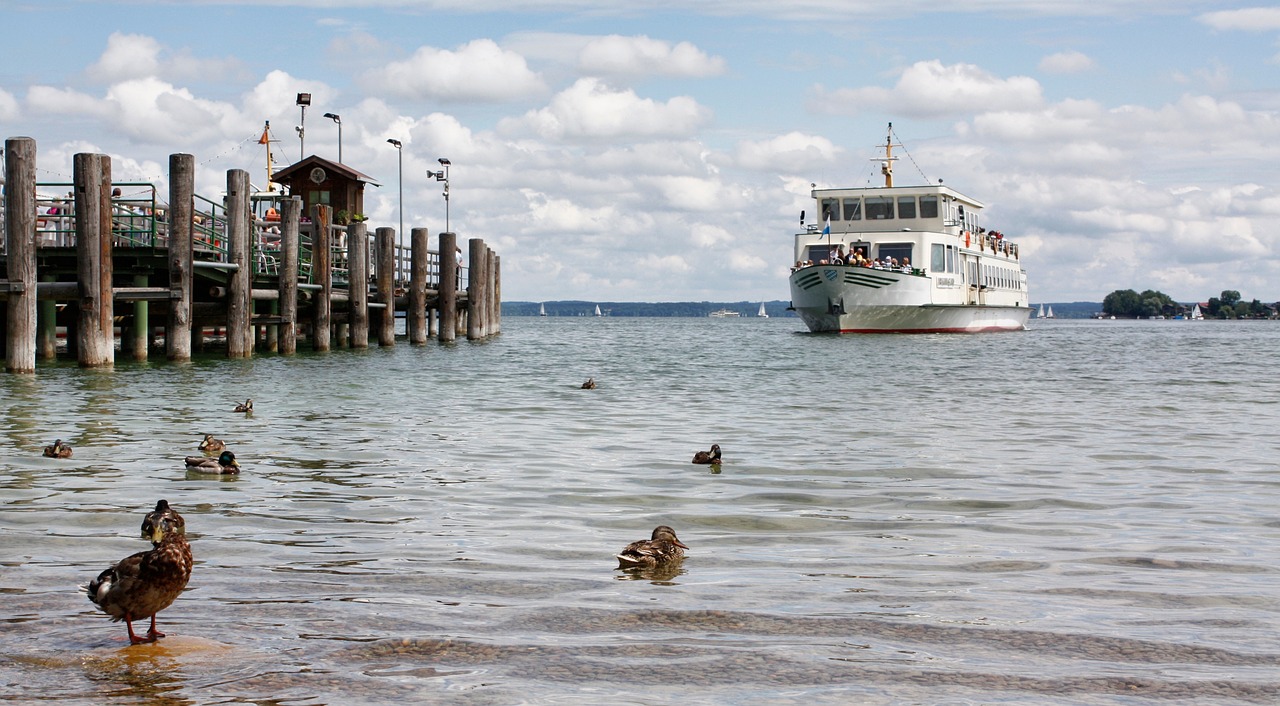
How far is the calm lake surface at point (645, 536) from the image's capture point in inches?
223

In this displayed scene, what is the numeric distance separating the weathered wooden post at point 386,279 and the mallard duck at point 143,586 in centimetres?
3098

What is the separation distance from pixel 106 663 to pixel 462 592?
6.63 ft

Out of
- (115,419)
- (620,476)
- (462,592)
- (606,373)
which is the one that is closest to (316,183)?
(606,373)

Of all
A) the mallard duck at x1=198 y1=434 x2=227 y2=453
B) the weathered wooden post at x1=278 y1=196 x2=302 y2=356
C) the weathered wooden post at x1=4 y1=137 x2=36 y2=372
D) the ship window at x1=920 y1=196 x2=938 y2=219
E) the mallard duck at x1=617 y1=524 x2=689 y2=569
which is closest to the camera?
the mallard duck at x1=617 y1=524 x2=689 y2=569

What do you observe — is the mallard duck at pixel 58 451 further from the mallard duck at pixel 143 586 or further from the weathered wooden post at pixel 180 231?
the weathered wooden post at pixel 180 231

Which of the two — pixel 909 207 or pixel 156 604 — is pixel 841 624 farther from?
pixel 909 207

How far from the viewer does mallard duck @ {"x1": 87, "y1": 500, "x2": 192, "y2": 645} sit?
5902 mm

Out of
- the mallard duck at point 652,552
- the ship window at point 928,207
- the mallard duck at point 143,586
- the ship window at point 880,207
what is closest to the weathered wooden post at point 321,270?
the mallard duck at point 652,552

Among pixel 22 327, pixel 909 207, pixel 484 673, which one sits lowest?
pixel 484 673

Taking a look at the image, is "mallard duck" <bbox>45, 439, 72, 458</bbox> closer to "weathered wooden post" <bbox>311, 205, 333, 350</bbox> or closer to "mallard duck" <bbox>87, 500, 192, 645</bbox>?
"mallard duck" <bbox>87, 500, 192, 645</bbox>

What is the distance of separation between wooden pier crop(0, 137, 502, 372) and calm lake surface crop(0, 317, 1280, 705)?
313cm

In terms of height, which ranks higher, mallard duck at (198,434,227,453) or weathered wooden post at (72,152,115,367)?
weathered wooden post at (72,152,115,367)

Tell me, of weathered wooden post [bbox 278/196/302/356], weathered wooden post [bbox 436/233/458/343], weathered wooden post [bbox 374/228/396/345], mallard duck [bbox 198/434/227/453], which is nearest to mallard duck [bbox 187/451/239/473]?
mallard duck [bbox 198/434/227/453]

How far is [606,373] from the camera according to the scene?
106ft
